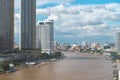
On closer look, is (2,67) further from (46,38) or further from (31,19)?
(46,38)

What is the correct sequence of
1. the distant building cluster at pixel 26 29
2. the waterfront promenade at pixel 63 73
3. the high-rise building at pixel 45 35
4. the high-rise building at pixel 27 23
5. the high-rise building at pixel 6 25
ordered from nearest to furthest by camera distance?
the waterfront promenade at pixel 63 73, the high-rise building at pixel 6 25, the distant building cluster at pixel 26 29, the high-rise building at pixel 27 23, the high-rise building at pixel 45 35

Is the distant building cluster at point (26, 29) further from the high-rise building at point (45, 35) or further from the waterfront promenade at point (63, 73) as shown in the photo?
the waterfront promenade at point (63, 73)

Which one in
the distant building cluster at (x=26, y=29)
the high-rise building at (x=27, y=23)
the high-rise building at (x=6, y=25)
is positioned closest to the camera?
the high-rise building at (x=6, y=25)

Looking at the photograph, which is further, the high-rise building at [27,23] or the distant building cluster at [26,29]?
the high-rise building at [27,23]

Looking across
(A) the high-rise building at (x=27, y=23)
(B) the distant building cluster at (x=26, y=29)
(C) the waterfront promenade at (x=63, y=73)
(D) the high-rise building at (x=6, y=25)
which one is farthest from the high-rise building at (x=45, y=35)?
(C) the waterfront promenade at (x=63, y=73)

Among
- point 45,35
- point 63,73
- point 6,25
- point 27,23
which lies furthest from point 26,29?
point 63,73

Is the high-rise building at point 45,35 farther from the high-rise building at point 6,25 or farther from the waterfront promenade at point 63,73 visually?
the waterfront promenade at point 63,73

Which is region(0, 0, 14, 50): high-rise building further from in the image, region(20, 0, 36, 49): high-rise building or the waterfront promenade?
the waterfront promenade

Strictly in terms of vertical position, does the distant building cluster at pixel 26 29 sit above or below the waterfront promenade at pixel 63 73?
above

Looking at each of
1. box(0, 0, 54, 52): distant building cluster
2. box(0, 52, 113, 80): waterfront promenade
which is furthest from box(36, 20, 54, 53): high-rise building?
box(0, 52, 113, 80): waterfront promenade
